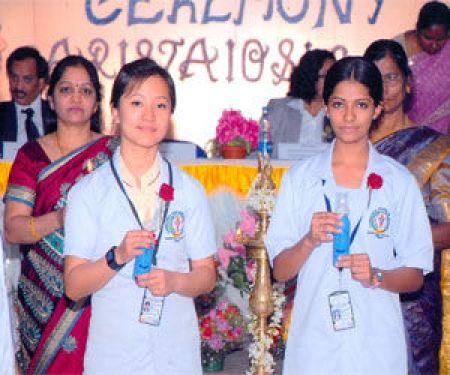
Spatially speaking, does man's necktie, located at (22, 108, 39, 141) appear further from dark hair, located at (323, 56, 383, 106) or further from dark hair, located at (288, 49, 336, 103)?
dark hair, located at (323, 56, 383, 106)

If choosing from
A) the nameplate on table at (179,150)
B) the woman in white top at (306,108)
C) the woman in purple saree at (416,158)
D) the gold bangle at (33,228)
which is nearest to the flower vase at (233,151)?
the nameplate on table at (179,150)

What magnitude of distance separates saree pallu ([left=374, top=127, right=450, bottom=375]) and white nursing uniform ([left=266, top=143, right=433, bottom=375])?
62 cm

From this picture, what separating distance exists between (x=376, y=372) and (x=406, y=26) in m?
5.13

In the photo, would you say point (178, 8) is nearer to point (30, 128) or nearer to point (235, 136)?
point (30, 128)

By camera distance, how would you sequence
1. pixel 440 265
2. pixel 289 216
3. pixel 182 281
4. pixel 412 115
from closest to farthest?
pixel 182 281, pixel 289 216, pixel 440 265, pixel 412 115

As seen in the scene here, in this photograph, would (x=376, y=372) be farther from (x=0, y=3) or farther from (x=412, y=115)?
(x=0, y=3)

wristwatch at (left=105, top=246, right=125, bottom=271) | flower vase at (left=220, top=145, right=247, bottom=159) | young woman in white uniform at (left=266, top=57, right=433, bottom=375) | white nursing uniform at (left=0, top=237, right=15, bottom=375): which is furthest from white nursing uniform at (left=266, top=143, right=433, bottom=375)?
flower vase at (left=220, top=145, right=247, bottom=159)

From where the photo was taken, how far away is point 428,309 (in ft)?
12.0

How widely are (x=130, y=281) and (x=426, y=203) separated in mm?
1260

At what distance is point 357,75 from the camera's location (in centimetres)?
289

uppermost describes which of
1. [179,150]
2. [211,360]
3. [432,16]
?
[432,16]

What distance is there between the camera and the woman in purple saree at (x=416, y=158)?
3471 millimetres

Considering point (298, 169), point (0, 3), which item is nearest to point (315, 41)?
point (0, 3)

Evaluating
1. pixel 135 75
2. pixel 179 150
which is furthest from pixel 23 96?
pixel 135 75
